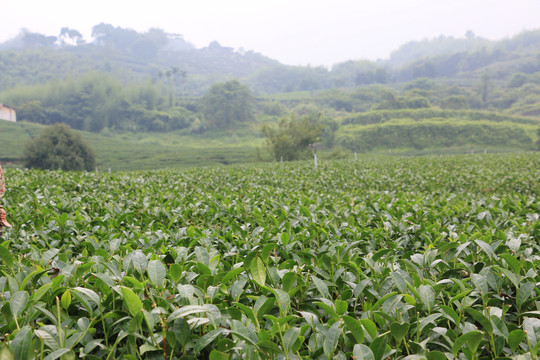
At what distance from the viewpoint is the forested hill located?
123 metres

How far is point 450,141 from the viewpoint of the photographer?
189ft

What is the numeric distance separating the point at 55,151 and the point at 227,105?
182 ft

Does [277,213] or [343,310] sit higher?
[343,310]

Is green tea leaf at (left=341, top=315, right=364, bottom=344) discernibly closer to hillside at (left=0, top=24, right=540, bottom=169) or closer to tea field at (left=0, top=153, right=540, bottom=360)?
tea field at (left=0, top=153, right=540, bottom=360)

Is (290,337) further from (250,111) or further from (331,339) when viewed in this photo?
(250,111)

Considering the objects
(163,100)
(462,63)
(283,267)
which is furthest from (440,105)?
(283,267)

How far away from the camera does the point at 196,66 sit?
18912cm

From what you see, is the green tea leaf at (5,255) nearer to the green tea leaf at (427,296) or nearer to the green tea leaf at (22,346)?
the green tea leaf at (22,346)

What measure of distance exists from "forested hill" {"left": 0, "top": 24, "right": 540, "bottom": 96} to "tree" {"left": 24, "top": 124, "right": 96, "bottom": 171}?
7654cm

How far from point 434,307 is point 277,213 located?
201 centimetres

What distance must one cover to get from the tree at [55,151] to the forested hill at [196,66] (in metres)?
76.5

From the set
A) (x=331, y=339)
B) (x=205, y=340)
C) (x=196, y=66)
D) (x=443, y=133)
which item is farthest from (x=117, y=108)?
(x=196, y=66)

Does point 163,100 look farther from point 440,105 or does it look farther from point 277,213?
point 277,213

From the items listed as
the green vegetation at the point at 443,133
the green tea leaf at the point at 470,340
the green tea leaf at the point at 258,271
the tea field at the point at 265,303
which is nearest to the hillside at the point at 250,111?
the green vegetation at the point at 443,133
